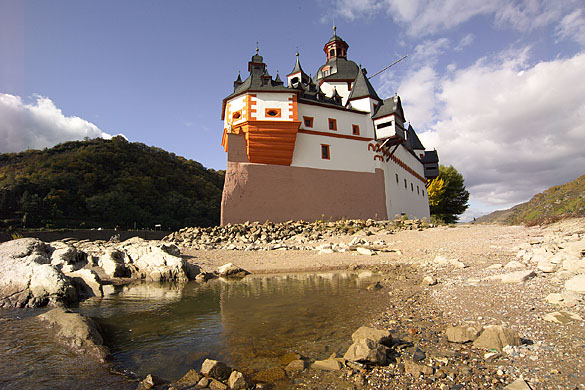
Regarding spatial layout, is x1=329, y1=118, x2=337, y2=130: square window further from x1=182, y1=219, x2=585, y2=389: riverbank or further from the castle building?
x1=182, y1=219, x2=585, y2=389: riverbank

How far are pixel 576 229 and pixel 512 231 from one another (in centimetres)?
311

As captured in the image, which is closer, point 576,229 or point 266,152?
point 576,229

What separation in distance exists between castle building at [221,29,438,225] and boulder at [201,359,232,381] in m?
19.0

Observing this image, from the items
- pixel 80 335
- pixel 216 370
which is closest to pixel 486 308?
pixel 216 370

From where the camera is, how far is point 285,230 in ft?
71.2

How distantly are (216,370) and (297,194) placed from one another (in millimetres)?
20924

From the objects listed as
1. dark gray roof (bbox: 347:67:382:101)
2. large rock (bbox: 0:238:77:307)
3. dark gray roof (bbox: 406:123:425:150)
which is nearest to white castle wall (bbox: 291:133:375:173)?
dark gray roof (bbox: 347:67:382:101)

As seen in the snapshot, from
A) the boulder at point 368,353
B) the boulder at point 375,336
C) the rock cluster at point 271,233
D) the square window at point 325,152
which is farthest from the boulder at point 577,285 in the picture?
the square window at point 325,152

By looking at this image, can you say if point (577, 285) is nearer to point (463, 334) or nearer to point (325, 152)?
point (463, 334)

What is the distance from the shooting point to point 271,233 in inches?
834

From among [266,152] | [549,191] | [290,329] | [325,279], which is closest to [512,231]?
[325,279]

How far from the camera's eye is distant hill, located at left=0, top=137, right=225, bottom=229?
43000 mm

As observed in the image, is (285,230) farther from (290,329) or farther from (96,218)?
(96,218)

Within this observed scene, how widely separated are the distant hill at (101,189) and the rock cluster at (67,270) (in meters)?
34.8
